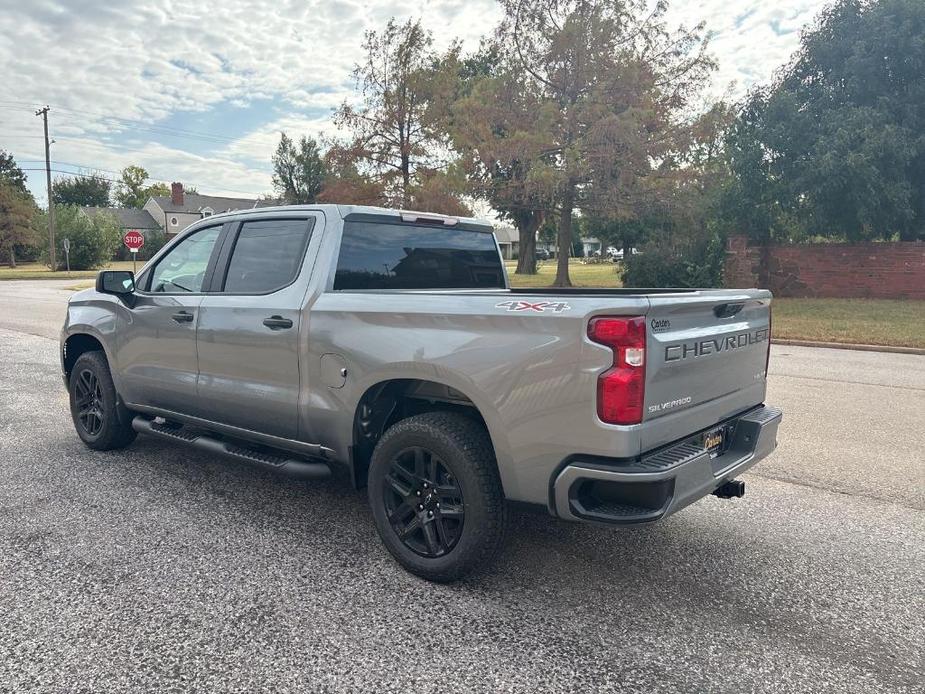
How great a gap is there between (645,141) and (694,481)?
20038 millimetres

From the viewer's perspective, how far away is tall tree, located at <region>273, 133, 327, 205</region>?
54.1 metres

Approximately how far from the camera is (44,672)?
259 centimetres

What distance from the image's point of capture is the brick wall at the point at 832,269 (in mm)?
19891

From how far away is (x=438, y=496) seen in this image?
3.31m

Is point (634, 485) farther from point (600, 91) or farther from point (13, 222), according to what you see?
point (13, 222)

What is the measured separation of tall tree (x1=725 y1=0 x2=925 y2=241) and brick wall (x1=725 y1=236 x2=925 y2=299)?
61cm

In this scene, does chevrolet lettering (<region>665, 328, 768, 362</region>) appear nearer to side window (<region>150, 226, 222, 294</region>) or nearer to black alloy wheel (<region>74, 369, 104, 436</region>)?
side window (<region>150, 226, 222, 294</region>)

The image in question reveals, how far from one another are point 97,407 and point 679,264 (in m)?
19.3

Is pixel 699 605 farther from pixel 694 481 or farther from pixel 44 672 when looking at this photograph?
pixel 44 672

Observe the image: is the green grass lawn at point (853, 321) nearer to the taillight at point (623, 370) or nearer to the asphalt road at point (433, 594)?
the asphalt road at point (433, 594)

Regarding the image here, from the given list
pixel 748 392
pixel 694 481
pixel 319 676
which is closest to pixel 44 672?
pixel 319 676

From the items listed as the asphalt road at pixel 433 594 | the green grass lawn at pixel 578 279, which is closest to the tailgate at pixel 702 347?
the asphalt road at pixel 433 594

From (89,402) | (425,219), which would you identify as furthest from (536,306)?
(89,402)

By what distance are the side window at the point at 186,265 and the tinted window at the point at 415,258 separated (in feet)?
3.85
